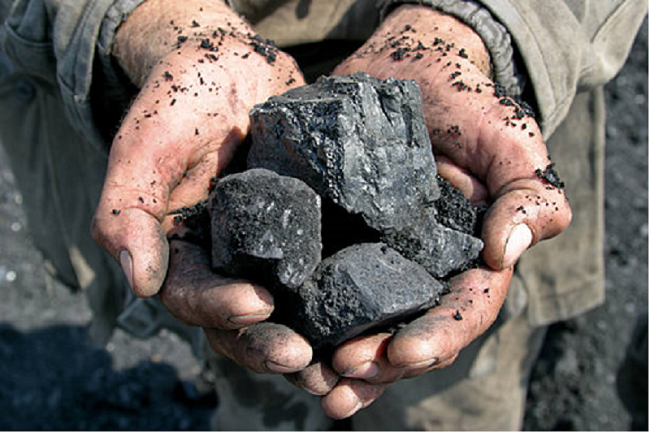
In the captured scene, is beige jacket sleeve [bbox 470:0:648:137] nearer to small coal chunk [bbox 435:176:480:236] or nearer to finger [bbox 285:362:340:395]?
small coal chunk [bbox 435:176:480:236]

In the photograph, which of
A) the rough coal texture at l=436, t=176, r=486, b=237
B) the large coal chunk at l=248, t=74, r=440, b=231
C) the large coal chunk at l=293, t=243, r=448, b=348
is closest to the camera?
the large coal chunk at l=293, t=243, r=448, b=348

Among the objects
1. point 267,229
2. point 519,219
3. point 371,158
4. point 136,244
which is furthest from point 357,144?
point 136,244

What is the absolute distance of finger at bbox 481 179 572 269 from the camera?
2.02m

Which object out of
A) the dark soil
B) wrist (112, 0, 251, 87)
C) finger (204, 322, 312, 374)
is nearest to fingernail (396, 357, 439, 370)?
finger (204, 322, 312, 374)

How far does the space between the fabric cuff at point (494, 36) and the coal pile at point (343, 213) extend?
1.53 ft

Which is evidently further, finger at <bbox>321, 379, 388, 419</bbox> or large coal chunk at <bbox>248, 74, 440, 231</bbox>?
large coal chunk at <bbox>248, 74, 440, 231</bbox>

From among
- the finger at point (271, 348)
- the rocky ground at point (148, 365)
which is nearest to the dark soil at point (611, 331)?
the rocky ground at point (148, 365)

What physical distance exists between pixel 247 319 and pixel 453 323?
0.63 m

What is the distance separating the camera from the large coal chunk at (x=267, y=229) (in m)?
1.94

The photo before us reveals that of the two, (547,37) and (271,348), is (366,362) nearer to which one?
(271,348)

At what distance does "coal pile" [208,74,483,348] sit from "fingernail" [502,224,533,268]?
4.0 inches

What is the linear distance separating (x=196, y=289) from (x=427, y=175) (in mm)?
880

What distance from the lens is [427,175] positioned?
86.4 inches

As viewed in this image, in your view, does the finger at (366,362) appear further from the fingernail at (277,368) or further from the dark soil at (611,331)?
the dark soil at (611,331)
